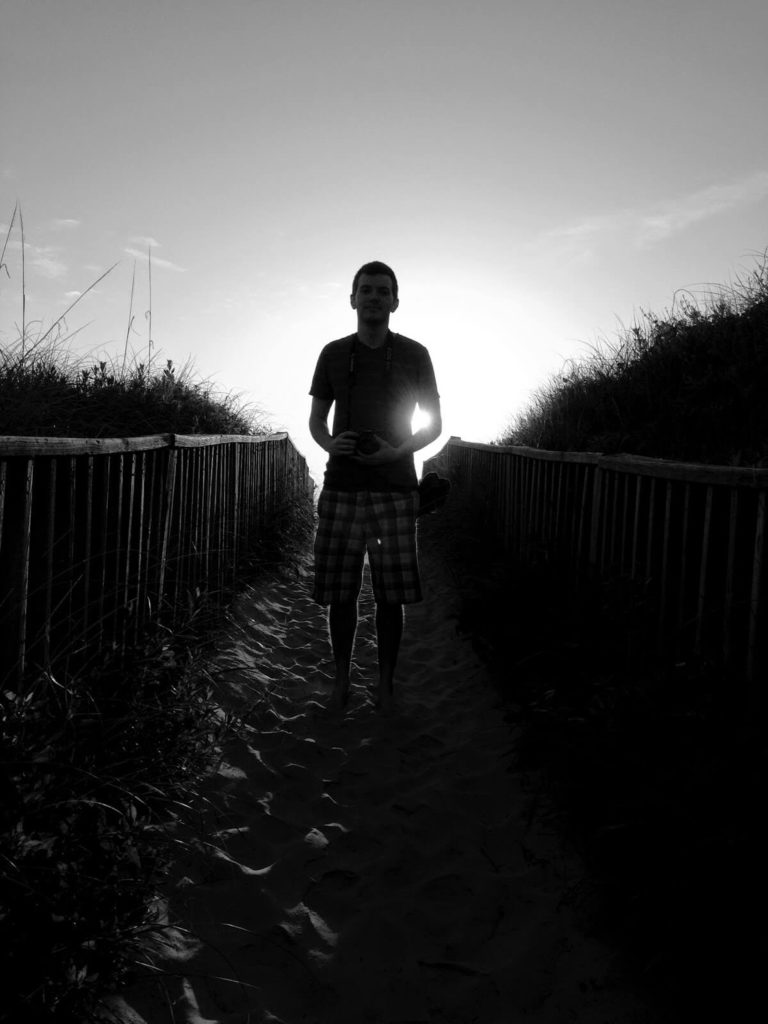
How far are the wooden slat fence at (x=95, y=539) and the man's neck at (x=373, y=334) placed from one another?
1.20 meters

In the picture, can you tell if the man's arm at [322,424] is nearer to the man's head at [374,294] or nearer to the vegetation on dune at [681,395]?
the man's head at [374,294]

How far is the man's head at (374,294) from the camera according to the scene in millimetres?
3717

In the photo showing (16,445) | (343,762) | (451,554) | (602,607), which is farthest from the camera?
(451,554)

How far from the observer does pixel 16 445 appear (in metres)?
2.06

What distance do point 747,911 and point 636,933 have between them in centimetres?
43

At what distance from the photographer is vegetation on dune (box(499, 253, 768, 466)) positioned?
4660mm

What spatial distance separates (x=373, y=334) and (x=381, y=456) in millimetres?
721

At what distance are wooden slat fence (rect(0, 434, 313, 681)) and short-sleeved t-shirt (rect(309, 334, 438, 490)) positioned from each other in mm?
933

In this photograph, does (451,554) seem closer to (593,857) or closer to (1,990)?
(593,857)

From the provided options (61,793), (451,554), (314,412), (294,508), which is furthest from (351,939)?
(294,508)

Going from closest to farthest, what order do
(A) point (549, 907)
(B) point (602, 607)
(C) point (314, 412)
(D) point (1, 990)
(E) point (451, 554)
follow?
(D) point (1, 990)
(A) point (549, 907)
(B) point (602, 607)
(C) point (314, 412)
(E) point (451, 554)

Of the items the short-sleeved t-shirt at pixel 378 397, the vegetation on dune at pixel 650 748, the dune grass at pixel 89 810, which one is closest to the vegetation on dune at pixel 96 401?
the dune grass at pixel 89 810

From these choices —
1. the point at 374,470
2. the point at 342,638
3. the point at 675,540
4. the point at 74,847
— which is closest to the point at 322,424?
the point at 374,470

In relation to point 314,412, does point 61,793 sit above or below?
below
